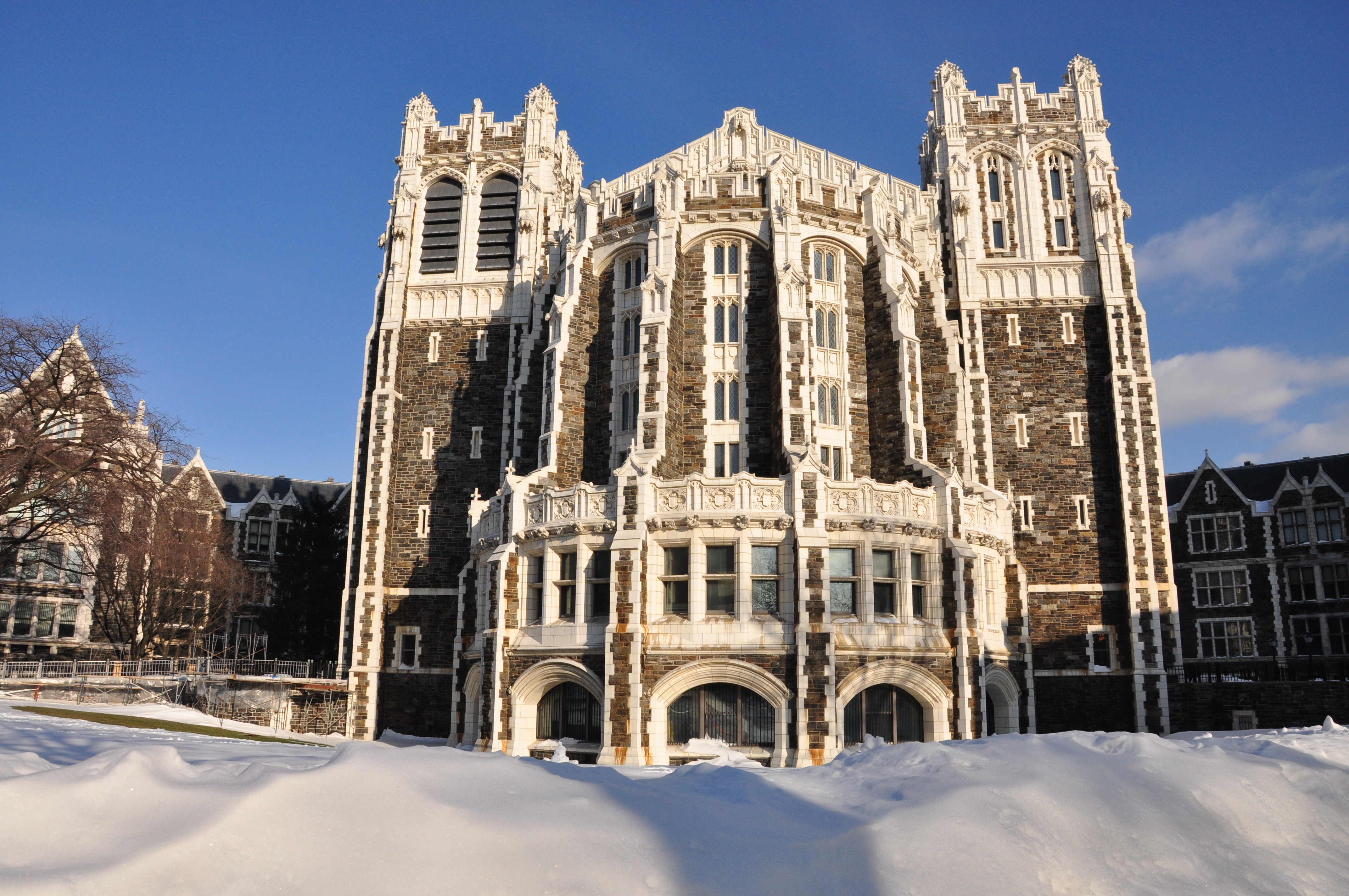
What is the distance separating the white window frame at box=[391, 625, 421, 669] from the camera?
35906mm

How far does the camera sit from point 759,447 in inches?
1209

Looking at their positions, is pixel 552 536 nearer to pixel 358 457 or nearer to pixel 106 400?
pixel 106 400

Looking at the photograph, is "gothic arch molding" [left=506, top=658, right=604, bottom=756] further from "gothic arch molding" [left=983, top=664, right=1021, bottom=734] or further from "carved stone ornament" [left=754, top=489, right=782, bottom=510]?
"gothic arch molding" [left=983, top=664, right=1021, bottom=734]

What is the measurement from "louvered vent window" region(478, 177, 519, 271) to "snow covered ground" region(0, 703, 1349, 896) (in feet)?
115

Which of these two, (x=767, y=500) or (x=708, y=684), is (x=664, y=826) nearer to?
(x=708, y=684)

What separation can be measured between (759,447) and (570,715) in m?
10.2

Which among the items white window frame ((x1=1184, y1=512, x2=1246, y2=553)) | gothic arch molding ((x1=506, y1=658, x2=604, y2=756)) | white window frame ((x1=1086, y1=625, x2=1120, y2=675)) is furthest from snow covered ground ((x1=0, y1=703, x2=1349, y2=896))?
white window frame ((x1=1184, y1=512, x2=1246, y2=553))

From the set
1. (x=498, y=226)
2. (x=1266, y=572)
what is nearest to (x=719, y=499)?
(x=498, y=226)

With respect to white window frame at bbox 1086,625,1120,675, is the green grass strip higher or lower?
lower

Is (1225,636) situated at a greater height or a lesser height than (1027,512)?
lesser

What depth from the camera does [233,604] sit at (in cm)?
5103

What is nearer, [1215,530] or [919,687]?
[919,687]

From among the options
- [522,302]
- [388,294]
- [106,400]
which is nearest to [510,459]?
[522,302]

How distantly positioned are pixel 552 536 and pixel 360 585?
42.7 ft
